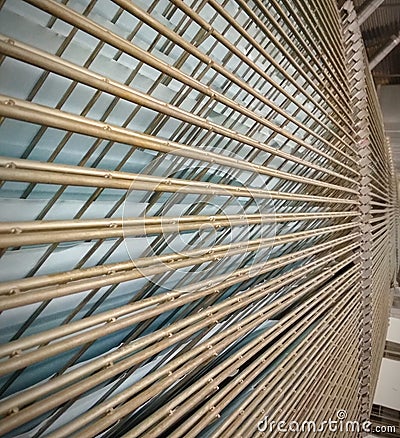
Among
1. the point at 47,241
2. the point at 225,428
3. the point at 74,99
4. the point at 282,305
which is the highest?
the point at 74,99

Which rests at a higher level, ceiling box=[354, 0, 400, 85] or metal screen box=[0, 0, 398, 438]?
ceiling box=[354, 0, 400, 85]

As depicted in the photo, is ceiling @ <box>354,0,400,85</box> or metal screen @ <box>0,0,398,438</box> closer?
metal screen @ <box>0,0,398,438</box>

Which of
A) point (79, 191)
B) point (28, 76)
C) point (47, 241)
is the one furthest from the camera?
point (79, 191)

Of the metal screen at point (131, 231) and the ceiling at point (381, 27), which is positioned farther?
the ceiling at point (381, 27)

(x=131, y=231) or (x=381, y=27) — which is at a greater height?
(x=381, y=27)

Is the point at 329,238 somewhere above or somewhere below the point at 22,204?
below

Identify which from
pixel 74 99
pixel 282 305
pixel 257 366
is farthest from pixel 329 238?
pixel 74 99

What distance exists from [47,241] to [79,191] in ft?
0.96

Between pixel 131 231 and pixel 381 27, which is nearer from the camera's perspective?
pixel 131 231

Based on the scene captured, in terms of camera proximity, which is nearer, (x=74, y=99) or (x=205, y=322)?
(x=74, y=99)

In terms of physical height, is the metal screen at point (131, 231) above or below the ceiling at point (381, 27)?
below

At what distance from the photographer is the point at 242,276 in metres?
0.99

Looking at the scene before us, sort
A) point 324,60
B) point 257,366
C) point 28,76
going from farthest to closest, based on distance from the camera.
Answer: point 324,60
point 257,366
point 28,76

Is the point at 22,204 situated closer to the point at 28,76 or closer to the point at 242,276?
the point at 28,76
